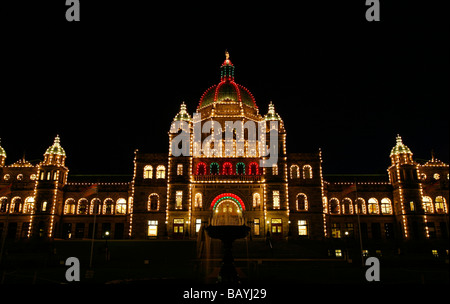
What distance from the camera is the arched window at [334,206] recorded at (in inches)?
2427

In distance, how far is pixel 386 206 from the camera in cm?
6169

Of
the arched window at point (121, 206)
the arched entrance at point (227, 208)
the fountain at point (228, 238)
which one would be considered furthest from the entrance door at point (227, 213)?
the fountain at point (228, 238)

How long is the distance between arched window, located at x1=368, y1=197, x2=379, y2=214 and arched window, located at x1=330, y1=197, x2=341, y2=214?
205 inches

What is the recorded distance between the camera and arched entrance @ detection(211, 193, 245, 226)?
5525cm

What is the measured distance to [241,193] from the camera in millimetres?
55812

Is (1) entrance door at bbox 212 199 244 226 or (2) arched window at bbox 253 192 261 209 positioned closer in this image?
(1) entrance door at bbox 212 199 244 226

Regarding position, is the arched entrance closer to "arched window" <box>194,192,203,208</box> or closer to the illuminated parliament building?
the illuminated parliament building

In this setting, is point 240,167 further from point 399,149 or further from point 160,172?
point 399,149

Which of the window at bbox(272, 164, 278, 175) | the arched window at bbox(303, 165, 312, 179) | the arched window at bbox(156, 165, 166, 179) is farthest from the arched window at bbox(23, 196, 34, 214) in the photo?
the arched window at bbox(303, 165, 312, 179)

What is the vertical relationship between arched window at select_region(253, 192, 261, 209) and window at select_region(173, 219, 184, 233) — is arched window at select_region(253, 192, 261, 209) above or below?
above

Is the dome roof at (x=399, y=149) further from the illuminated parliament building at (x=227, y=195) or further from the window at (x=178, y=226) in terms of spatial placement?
the window at (x=178, y=226)

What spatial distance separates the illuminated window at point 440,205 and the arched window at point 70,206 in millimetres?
58854
